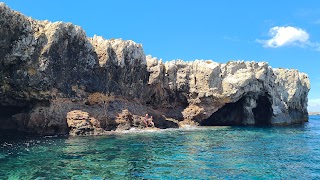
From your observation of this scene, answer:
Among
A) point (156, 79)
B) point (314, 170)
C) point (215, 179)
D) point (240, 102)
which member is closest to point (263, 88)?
point (240, 102)

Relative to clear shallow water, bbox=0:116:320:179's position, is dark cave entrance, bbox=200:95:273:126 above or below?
above

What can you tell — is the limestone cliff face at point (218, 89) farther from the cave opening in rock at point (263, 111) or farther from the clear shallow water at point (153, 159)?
the clear shallow water at point (153, 159)

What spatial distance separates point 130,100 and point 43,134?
16076mm

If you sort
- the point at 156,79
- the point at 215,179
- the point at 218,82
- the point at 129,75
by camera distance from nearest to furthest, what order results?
the point at 215,179 → the point at 129,75 → the point at 156,79 → the point at 218,82

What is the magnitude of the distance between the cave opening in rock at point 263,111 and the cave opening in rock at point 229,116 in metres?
5.47

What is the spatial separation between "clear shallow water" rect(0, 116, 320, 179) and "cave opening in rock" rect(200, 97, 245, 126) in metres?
32.8

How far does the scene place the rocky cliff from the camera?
129ft

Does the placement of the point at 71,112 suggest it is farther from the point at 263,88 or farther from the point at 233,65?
the point at 263,88

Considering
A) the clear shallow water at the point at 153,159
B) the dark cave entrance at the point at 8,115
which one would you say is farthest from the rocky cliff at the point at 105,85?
the clear shallow water at the point at 153,159

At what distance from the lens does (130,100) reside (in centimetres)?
5300

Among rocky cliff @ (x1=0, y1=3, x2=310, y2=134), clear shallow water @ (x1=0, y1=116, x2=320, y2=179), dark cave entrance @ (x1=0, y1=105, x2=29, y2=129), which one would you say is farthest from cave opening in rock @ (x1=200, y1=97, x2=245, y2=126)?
dark cave entrance @ (x1=0, y1=105, x2=29, y2=129)

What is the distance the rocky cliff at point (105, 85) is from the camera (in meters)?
39.3

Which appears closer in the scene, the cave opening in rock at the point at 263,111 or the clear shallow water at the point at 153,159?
the clear shallow water at the point at 153,159

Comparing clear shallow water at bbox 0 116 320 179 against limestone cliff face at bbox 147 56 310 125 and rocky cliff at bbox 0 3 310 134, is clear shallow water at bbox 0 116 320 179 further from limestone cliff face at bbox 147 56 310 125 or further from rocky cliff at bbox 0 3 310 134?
limestone cliff face at bbox 147 56 310 125
